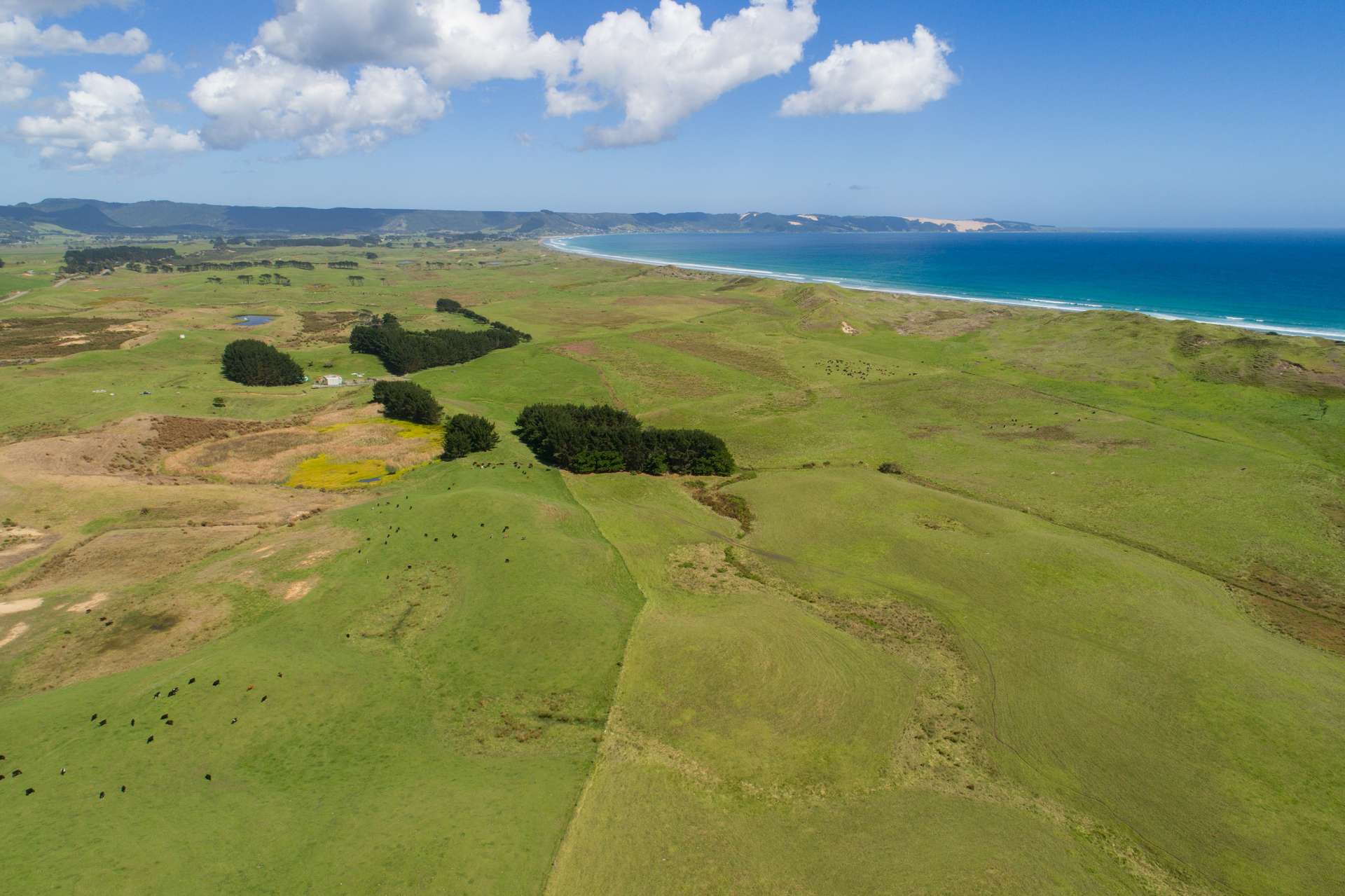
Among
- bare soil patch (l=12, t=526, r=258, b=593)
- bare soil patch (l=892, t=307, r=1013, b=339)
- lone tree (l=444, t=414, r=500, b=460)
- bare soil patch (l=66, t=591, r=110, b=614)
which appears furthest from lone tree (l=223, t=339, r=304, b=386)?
bare soil patch (l=892, t=307, r=1013, b=339)

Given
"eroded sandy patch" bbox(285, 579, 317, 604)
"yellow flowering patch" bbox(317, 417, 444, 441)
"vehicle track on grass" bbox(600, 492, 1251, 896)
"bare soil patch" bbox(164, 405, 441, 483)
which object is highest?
"yellow flowering patch" bbox(317, 417, 444, 441)

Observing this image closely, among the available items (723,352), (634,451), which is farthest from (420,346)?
(634,451)

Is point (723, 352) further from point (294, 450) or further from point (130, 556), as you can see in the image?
point (130, 556)

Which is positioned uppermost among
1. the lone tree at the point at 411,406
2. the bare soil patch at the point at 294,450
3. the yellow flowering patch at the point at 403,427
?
the lone tree at the point at 411,406

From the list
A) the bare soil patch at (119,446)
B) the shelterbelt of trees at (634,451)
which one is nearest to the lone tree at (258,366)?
the bare soil patch at (119,446)

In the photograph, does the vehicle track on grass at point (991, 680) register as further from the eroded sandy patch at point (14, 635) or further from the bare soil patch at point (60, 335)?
the bare soil patch at point (60, 335)

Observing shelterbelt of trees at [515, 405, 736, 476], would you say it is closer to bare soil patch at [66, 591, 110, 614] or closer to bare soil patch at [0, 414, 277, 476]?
bare soil patch at [66, 591, 110, 614]
